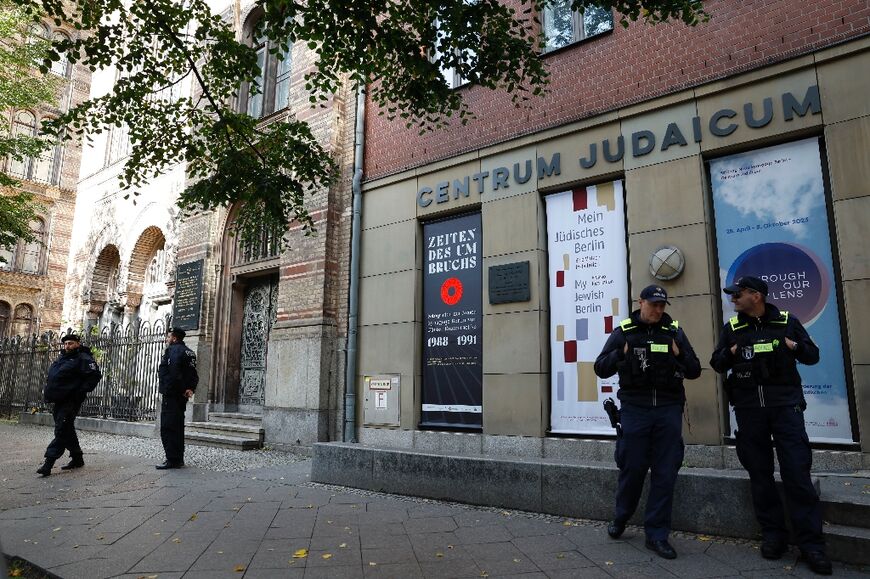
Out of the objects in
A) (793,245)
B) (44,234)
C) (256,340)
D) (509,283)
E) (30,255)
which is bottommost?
(256,340)

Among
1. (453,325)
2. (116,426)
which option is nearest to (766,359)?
(453,325)

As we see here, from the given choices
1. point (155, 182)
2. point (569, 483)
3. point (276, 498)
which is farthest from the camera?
point (155, 182)

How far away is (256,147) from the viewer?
26.7 ft

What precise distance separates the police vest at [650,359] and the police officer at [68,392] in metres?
7.24

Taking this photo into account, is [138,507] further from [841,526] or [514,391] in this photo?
[841,526]

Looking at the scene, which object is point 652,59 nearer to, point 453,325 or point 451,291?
point 451,291

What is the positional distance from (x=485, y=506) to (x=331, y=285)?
5607 mm

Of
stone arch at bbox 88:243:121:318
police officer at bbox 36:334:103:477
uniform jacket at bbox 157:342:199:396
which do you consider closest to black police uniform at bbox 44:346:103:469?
police officer at bbox 36:334:103:477

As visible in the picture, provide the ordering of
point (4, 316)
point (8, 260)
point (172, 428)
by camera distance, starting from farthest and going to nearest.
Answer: point (8, 260) < point (4, 316) < point (172, 428)

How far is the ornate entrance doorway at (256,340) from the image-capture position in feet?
38.9

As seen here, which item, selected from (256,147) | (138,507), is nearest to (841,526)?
(138,507)

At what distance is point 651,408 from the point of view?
14.5ft

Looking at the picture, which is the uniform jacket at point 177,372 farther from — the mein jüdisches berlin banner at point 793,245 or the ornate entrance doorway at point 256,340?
the mein jüdisches berlin banner at point 793,245

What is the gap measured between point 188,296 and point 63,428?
16.5 ft
